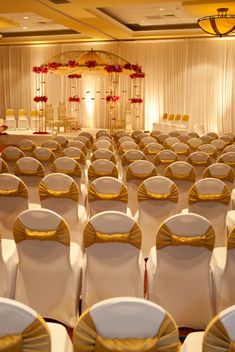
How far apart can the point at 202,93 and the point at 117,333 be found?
19.6 metres

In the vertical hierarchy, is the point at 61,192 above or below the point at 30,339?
above

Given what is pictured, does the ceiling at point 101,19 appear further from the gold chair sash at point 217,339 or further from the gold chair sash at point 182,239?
the gold chair sash at point 217,339

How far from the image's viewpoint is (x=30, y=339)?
2109 millimetres

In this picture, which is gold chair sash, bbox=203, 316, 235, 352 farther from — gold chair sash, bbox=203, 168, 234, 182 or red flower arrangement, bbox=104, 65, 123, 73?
red flower arrangement, bbox=104, 65, 123, 73

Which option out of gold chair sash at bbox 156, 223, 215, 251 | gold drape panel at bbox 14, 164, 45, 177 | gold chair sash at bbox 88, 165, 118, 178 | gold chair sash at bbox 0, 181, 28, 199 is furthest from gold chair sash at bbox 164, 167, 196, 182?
gold chair sash at bbox 156, 223, 215, 251

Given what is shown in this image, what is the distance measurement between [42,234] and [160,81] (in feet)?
60.3

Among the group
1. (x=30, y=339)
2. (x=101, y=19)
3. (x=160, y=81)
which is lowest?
(x=30, y=339)

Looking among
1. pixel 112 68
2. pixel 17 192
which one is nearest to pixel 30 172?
pixel 17 192

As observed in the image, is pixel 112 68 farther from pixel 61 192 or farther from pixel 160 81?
pixel 61 192

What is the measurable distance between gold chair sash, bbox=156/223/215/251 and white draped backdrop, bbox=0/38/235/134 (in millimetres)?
17341

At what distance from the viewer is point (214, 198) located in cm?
555

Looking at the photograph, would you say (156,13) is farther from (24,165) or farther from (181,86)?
(24,165)

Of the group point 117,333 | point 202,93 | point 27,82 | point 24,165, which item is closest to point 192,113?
point 202,93

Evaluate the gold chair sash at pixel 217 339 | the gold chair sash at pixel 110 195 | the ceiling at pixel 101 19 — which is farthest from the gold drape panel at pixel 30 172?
the ceiling at pixel 101 19
